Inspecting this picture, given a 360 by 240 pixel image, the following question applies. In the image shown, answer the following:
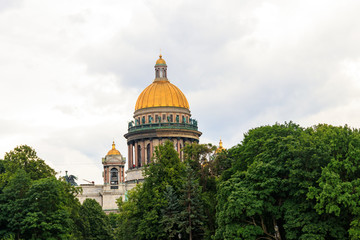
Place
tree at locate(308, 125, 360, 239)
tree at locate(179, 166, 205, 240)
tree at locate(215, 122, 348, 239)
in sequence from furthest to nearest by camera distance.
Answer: tree at locate(179, 166, 205, 240)
tree at locate(215, 122, 348, 239)
tree at locate(308, 125, 360, 239)

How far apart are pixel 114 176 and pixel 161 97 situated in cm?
2297

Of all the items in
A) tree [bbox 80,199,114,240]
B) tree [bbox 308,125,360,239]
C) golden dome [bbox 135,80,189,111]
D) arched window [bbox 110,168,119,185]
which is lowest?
tree [bbox 308,125,360,239]

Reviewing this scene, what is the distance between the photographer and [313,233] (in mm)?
61750

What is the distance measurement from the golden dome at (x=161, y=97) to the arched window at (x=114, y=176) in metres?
15.9

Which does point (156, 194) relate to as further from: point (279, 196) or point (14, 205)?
point (279, 196)

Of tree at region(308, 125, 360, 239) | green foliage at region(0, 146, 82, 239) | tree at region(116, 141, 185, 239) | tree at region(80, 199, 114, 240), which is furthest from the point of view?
tree at region(80, 199, 114, 240)

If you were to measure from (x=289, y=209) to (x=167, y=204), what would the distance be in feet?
57.8

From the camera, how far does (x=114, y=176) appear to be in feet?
555

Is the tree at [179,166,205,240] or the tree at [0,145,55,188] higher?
the tree at [0,145,55,188]

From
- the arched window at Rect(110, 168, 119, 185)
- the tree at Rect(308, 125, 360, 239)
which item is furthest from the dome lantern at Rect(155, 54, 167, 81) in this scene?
the tree at Rect(308, 125, 360, 239)

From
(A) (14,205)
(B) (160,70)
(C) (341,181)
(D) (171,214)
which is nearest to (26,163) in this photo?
(A) (14,205)

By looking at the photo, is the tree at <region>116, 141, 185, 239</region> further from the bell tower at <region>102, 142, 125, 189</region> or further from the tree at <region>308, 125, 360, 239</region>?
the bell tower at <region>102, 142, 125, 189</region>

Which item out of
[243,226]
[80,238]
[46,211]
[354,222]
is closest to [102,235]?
[80,238]

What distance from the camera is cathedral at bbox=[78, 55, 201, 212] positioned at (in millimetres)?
156625
